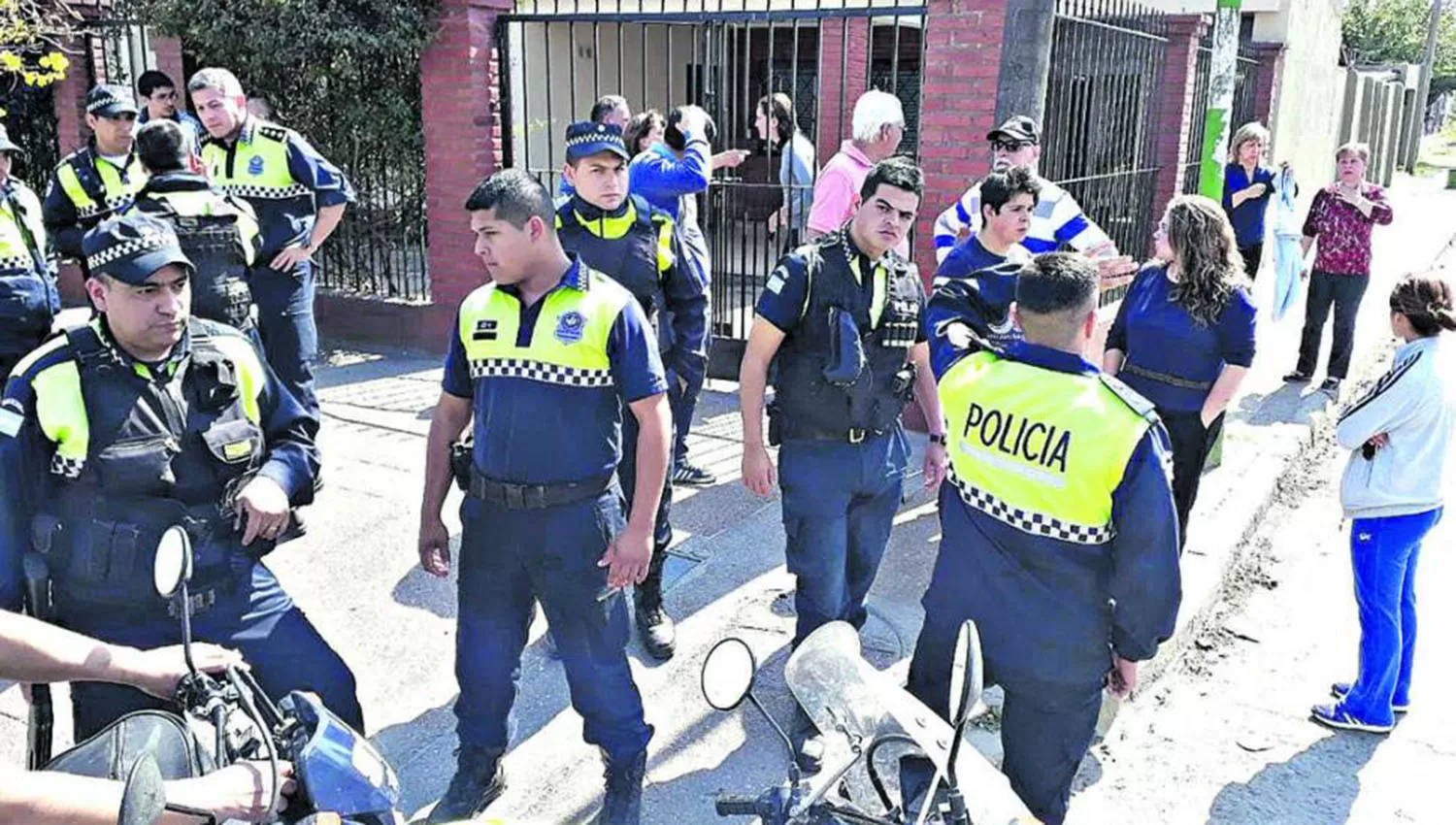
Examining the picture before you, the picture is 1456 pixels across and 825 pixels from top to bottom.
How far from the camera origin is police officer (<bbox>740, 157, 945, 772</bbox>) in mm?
3641

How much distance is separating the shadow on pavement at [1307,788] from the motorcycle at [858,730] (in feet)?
6.66

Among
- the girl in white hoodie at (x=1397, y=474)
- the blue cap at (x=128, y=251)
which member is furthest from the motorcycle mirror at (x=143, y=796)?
the girl in white hoodie at (x=1397, y=474)

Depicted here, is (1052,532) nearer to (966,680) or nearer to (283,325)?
(966,680)

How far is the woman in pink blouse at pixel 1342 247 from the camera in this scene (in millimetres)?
8180

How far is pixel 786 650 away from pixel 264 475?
2.15 metres

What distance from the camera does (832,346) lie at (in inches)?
144

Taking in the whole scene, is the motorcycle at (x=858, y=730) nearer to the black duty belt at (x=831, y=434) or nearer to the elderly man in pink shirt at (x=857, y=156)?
the black duty belt at (x=831, y=434)

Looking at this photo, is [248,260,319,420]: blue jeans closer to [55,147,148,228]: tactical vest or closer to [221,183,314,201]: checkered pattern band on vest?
[221,183,314,201]: checkered pattern band on vest

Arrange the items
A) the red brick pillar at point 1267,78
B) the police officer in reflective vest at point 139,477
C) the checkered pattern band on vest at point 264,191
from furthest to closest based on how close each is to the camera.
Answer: the red brick pillar at point 1267,78 → the checkered pattern band on vest at point 264,191 → the police officer in reflective vest at point 139,477

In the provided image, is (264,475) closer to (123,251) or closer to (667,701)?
(123,251)

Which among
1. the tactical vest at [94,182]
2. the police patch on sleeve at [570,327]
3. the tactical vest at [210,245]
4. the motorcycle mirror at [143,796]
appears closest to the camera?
the motorcycle mirror at [143,796]

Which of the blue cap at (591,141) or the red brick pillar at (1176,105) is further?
the red brick pillar at (1176,105)

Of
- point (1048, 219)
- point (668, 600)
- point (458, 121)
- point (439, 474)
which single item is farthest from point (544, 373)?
point (458, 121)

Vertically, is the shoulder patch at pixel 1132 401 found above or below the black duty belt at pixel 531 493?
above
